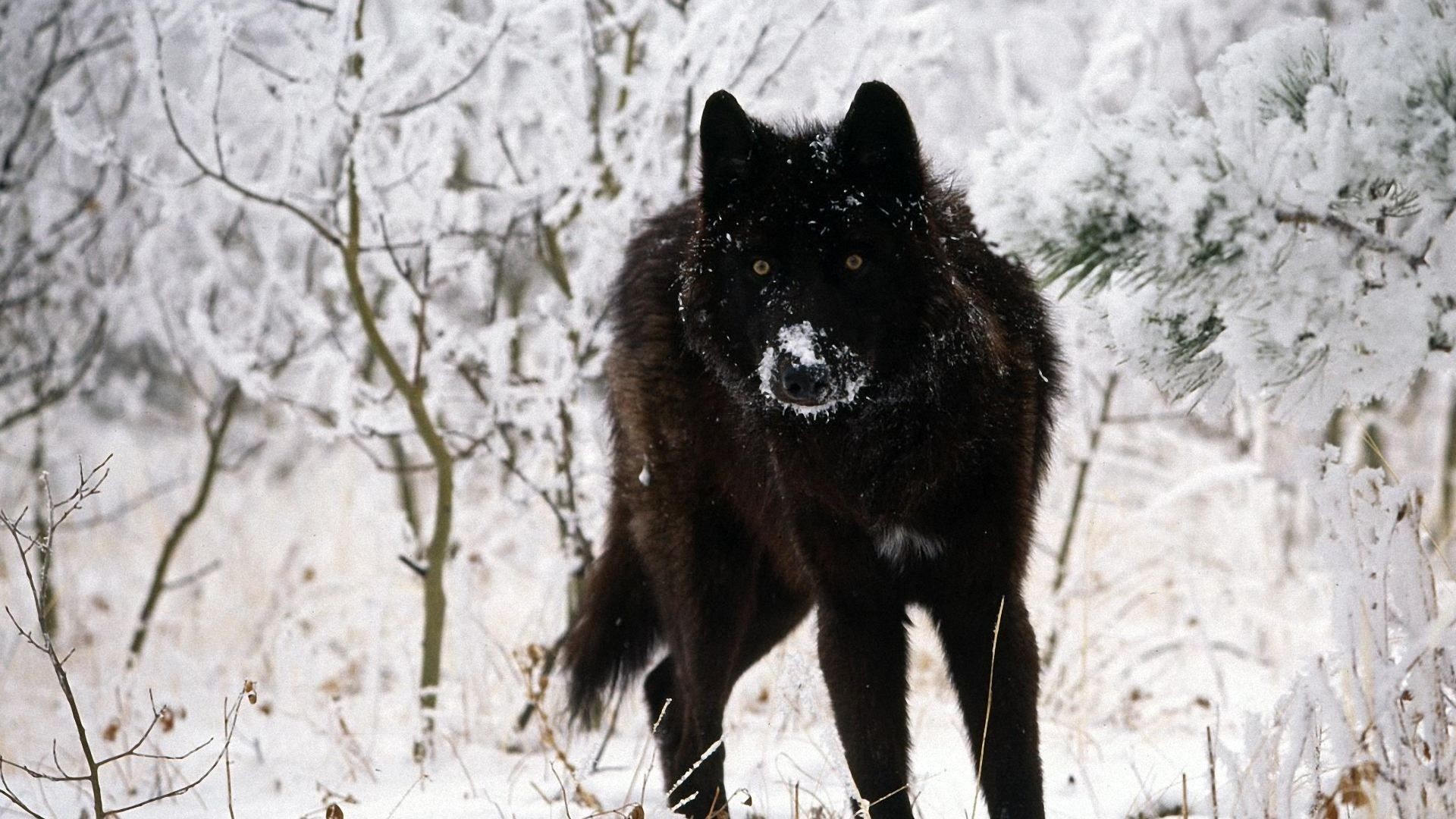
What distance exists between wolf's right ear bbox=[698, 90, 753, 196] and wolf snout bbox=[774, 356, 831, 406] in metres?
0.55

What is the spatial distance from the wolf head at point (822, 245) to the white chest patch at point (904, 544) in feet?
1.02

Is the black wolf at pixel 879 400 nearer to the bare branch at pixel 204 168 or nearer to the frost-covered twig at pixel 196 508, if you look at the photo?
the bare branch at pixel 204 168

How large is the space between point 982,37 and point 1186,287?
9.54 m

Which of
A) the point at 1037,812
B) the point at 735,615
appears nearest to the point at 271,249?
the point at 735,615

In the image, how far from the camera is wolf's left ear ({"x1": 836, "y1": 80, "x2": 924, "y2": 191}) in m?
2.55

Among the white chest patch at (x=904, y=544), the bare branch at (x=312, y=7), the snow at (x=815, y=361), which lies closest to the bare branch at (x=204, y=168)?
the bare branch at (x=312, y=7)

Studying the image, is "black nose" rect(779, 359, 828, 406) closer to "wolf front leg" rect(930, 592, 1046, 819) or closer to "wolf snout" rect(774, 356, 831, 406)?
"wolf snout" rect(774, 356, 831, 406)

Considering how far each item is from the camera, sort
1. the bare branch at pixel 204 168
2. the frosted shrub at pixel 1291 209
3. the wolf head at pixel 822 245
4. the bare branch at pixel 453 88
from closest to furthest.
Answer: the frosted shrub at pixel 1291 209
the wolf head at pixel 822 245
the bare branch at pixel 204 168
the bare branch at pixel 453 88

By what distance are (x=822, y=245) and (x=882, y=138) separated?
0.99 ft

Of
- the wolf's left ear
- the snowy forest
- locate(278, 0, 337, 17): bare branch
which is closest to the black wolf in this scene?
the wolf's left ear

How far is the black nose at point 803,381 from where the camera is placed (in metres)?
2.36

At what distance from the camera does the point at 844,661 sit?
2684 millimetres

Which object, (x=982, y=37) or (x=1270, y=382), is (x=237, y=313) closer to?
(x=1270, y=382)

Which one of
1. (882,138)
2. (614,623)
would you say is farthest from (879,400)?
(614,623)
